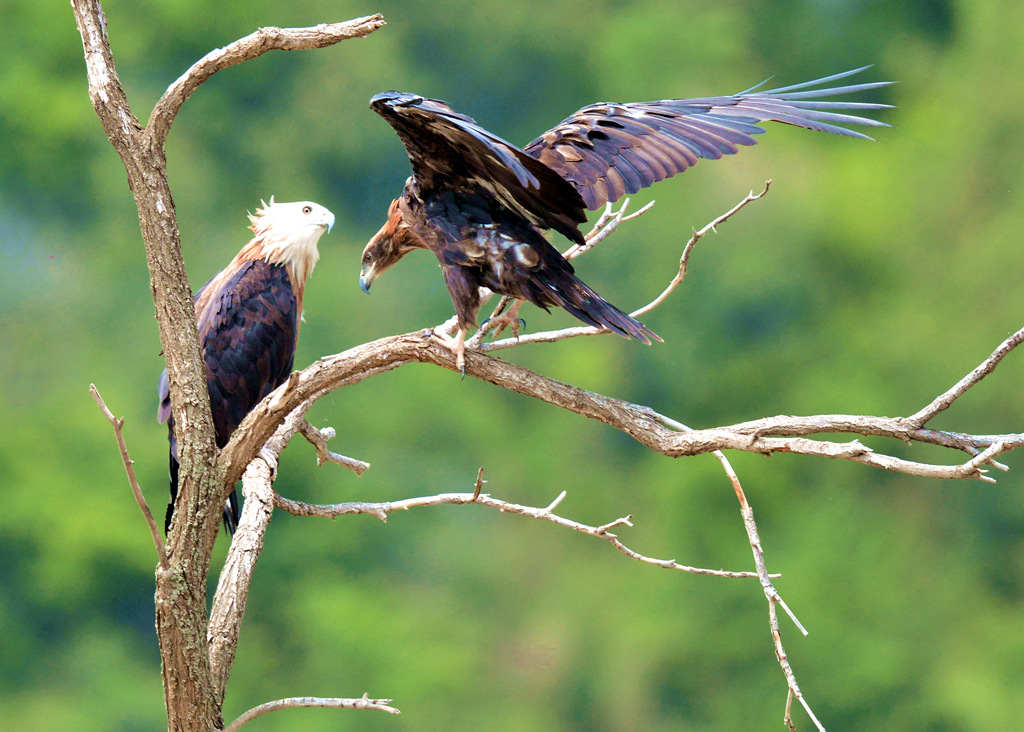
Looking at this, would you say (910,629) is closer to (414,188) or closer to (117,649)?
(117,649)

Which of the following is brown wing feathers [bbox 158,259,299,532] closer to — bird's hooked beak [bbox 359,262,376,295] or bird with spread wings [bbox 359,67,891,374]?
bird's hooked beak [bbox 359,262,376,295]

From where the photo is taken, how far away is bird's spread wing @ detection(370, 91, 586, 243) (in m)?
2.16

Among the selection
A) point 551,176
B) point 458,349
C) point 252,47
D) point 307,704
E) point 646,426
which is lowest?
point 307,704

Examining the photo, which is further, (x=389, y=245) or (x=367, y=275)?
(x=367, y=275)

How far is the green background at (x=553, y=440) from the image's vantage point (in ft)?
34.6

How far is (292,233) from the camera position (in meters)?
3.43

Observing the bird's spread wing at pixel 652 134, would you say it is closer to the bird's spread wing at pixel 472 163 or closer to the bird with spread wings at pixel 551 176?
the bird with spread wings at pixel 551 176

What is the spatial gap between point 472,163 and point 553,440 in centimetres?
916

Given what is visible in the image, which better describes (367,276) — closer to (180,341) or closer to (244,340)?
(244,340)

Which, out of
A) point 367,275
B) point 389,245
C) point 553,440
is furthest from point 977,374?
point 553,440

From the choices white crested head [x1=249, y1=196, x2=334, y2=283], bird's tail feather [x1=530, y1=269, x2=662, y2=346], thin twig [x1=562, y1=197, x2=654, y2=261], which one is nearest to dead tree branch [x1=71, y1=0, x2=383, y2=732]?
bird's tail feather [x1=530, y1=269, x2=662, y2=346]

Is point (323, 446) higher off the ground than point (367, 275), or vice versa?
point (367, 275)

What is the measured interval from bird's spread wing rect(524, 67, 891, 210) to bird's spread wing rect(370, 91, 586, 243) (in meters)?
0.14

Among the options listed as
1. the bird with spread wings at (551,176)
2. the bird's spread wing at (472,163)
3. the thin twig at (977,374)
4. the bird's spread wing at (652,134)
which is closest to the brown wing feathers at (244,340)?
the bird with spread wings at (551,176)
